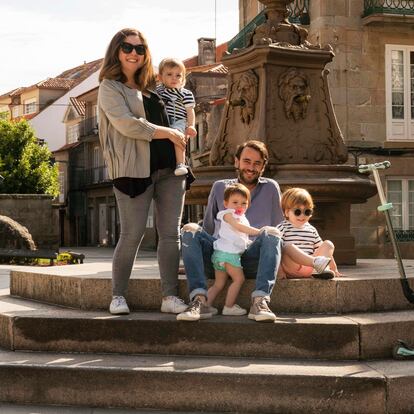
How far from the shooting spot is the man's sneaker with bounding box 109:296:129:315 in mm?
5621

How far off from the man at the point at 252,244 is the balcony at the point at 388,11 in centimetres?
1636

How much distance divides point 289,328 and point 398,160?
18.0 metres

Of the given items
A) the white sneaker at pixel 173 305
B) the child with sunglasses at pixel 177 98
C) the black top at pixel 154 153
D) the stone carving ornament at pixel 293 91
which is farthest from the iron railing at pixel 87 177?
the white sneaker at pixel 173 305

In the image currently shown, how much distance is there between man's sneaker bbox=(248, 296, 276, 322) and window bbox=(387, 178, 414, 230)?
1796 centimetres

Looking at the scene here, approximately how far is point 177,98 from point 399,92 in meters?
17.8

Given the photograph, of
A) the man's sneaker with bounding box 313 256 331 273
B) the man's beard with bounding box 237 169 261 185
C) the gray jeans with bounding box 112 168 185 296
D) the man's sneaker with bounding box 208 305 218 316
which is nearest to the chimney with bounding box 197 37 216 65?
the man's beard with bounding box 237 169 261 185

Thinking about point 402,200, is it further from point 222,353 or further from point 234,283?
point 222,353

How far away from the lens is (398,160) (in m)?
22.5

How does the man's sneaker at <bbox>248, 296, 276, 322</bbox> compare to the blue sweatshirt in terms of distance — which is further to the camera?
the blue sweatshirt

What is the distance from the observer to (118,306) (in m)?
5.64

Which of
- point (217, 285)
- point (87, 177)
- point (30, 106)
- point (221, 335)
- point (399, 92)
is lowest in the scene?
point (221, 335)

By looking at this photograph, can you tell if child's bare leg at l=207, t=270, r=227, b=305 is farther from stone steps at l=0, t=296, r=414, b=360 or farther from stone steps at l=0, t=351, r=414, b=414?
stone steps at l=0, t=351, r=414, b=414

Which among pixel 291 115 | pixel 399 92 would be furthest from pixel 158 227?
pixel 399 92

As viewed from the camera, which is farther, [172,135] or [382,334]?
[172,135]
